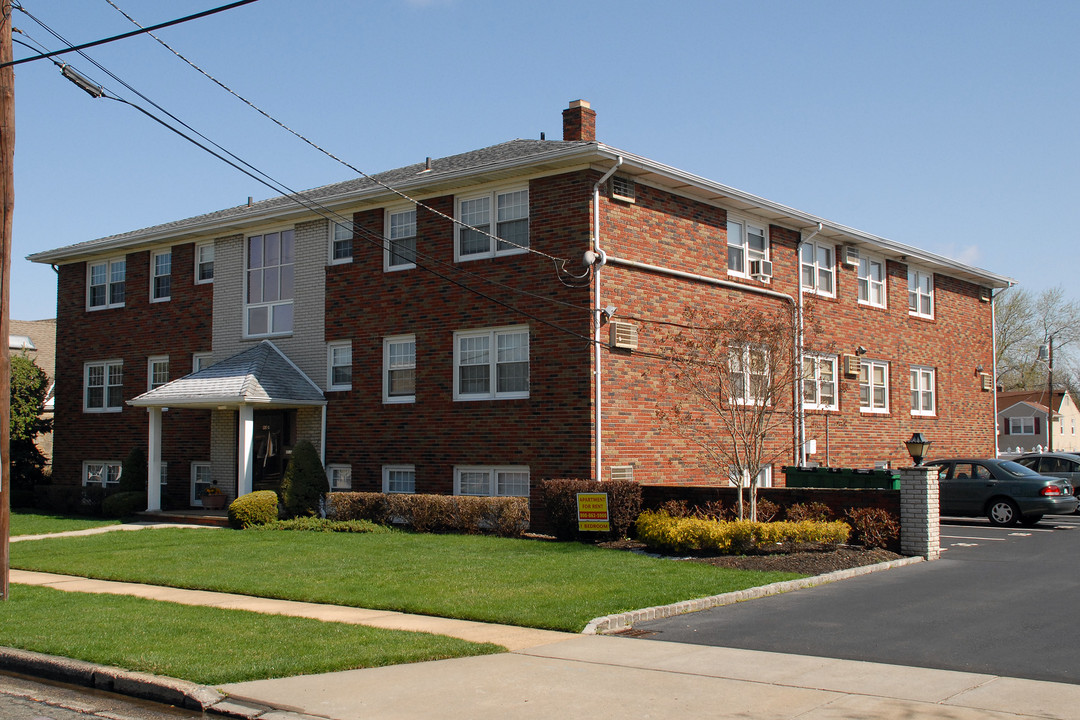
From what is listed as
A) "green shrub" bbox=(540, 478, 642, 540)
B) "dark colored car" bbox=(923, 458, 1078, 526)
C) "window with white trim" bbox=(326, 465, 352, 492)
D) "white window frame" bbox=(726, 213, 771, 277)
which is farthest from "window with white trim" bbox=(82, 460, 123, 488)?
"dark colored car" bbox=(923, 458, 1078, 526)

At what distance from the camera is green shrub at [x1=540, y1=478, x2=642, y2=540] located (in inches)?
685

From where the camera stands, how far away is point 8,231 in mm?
12469

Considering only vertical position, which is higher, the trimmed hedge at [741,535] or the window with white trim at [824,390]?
the window with white trim at [824,390]

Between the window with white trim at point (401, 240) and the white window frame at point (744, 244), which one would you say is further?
the white window frame at point (744, 244)

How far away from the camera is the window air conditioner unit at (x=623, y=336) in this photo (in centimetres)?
1892

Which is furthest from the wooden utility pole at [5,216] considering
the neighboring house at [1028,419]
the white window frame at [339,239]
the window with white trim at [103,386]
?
the neighboring house at [1028,419]

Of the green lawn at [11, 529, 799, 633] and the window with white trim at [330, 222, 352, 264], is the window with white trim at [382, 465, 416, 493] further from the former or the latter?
the window with white trim at [330, 222, 352, 264]

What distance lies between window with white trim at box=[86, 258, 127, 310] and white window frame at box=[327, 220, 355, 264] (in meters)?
7.94

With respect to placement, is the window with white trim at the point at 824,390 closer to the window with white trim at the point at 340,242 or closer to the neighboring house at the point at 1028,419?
the window with white trim at the point at 340,242

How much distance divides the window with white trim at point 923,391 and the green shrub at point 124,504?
20.3 meters

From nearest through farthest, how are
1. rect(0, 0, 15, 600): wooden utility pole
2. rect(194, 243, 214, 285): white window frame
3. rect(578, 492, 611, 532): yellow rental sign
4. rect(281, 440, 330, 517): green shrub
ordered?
rect(0, 0, 15, 600): wooden utility pole < rect(578, 492, 611, 532): yellow rental sign < rect(281, 440, 330, 517): green shrub < rect(194, 243, 214, 285): white window frame

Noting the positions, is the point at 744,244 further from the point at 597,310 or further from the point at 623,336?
the point at 597,310

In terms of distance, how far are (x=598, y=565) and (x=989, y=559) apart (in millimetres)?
6257

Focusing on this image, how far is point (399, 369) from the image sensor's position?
862 inches
